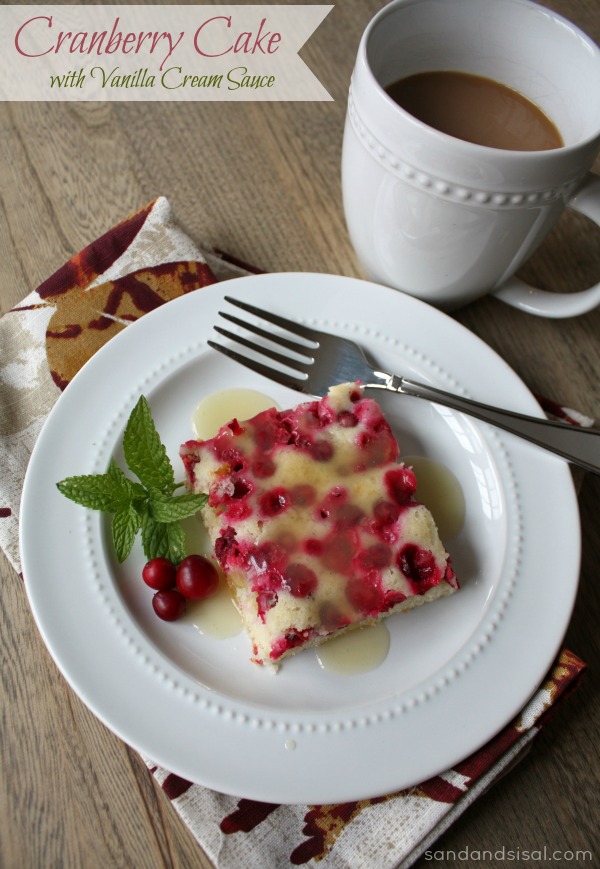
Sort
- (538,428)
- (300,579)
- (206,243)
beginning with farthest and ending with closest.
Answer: (206,243) → (538,428) → (300,579)

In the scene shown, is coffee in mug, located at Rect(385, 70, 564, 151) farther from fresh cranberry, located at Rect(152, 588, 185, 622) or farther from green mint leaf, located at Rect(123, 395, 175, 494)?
fresh cranberry, located at Rect(152, 588, 185, 622)

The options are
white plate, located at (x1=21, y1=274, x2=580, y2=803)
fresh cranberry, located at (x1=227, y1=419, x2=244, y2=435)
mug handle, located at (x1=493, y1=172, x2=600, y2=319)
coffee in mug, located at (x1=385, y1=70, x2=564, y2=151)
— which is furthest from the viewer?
mug handle, located at (x1=493, y1=172, x2=600, y2=319)

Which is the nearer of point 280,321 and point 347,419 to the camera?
point 347,419

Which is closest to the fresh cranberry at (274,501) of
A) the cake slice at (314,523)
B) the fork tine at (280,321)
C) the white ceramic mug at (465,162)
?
the cake slice at (314,523)

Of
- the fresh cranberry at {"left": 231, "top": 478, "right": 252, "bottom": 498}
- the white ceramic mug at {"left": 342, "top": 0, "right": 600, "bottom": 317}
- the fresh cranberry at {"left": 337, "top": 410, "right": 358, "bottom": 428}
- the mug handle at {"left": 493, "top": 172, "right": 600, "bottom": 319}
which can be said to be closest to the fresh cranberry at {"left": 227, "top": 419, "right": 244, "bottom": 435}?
the fresh cranberry at {"left": 231, "top": 478, "right": 252, "bottom": 498}

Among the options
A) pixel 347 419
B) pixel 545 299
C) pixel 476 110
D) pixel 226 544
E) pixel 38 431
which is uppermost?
pixel 476 110

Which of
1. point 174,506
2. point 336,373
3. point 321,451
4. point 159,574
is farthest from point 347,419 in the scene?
point 159,574

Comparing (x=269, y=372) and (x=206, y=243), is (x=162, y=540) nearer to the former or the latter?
(x=269, y=372)

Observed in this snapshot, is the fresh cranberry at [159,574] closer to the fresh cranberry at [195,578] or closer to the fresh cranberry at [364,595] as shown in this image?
the fresh cranberry at [195,578]
